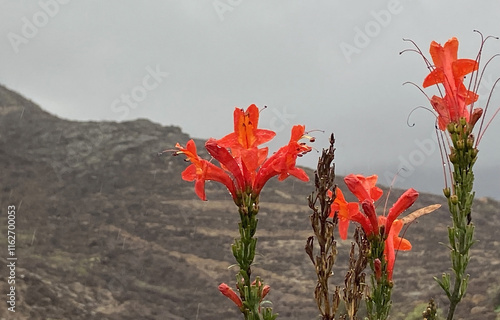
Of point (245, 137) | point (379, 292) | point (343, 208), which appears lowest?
point (379, 292)

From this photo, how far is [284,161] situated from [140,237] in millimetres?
22277

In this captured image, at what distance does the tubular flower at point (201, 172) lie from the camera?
2.42 m

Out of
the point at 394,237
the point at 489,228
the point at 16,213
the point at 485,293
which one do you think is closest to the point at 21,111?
the point at 16,213

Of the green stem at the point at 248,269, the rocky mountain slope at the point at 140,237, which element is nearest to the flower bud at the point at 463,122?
the green stem at the point at 248,269

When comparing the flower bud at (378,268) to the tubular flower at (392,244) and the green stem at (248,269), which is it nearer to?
the tubular flower at (392,244)

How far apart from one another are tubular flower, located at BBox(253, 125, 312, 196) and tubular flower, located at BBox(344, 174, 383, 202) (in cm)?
22

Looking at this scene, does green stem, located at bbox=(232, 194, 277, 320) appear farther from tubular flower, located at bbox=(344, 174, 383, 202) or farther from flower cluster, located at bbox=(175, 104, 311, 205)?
tubular flower, located at bbox=(344, 174, 383, 202)

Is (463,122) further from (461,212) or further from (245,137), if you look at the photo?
(245,137)

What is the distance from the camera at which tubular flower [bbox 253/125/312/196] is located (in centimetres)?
229

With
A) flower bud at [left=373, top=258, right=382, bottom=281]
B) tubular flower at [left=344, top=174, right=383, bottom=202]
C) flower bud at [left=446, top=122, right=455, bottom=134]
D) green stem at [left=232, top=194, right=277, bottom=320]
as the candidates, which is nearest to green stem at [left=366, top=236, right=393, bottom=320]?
flower bud at [left=373, top=258, right=382, bottom=281]

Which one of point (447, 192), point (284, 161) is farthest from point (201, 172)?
point (447, 192)

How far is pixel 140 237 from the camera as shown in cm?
2372

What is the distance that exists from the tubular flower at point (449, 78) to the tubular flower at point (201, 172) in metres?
1.07

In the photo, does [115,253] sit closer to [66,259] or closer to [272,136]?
[66,259]
